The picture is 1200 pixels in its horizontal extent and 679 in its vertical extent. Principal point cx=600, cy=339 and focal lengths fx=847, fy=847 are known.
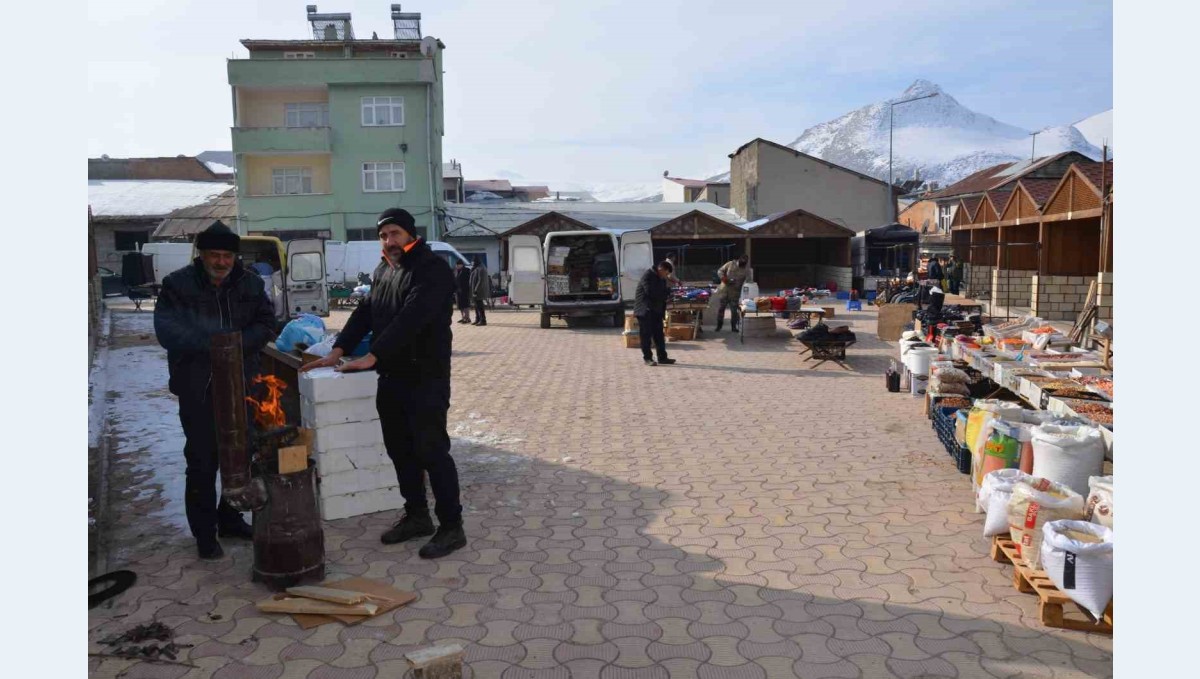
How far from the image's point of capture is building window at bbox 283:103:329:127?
34.5m

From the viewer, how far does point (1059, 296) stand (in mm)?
17344

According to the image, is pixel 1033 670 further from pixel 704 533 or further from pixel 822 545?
pixel 704 533

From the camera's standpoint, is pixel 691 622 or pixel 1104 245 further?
pixel 1104 245

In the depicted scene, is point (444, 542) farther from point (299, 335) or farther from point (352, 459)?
point (299, 335)

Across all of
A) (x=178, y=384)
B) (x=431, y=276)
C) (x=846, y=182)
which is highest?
(x=846, y=182)

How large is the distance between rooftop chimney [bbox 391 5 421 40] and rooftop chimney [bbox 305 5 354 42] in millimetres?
2127

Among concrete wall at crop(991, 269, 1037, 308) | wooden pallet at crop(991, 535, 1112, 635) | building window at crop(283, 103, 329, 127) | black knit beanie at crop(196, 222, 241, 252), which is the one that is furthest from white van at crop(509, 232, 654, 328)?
building window at crop(283, 103, 329, 127)

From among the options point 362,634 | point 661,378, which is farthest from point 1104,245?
point 362,634

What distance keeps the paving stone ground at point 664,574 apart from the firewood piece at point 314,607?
6 cm

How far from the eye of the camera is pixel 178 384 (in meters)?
4.54

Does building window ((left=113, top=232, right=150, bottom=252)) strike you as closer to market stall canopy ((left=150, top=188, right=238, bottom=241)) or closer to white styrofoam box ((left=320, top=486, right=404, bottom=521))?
market stall canopy ((left=150, top=188, right=238, bottom=241))

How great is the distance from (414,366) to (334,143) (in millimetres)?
31275

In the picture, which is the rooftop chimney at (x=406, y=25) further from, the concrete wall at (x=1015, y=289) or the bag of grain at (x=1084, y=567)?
the bag of grain at (x=1084, y=567)

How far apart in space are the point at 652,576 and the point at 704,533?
29.5 inches
